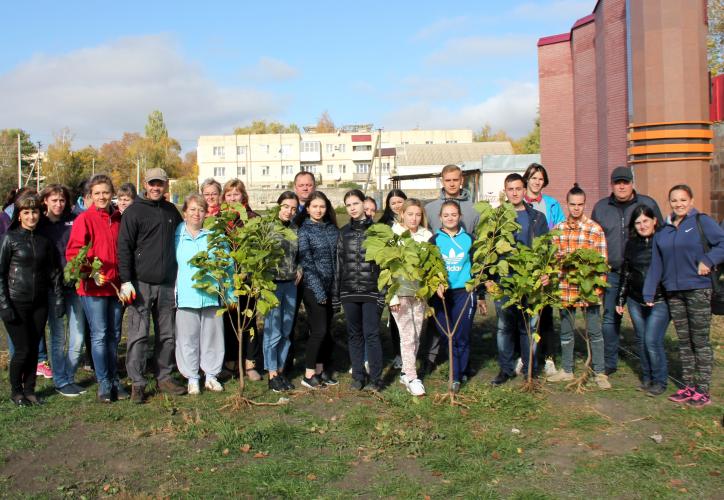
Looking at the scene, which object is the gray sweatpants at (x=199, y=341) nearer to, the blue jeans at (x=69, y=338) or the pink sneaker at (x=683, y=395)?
the blue jeans at (x=69, y=338)

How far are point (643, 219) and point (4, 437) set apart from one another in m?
5.75

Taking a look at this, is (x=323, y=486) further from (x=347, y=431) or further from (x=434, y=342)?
(x=434, y=342)

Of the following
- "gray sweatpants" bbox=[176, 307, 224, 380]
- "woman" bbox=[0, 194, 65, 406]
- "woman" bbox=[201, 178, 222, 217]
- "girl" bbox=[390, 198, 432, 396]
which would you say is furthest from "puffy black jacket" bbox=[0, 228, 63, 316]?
"girl" bbox=[390, 198, 432, 396]

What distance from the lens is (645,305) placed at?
18.7 ft

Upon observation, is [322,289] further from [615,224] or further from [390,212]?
[615,224]

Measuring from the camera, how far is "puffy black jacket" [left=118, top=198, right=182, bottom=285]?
5711mm

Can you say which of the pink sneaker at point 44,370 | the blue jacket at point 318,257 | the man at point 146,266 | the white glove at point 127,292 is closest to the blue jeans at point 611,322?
the blue jacket at point 318,257

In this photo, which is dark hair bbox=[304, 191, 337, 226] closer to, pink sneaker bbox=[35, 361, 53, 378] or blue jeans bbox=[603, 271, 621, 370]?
blue jeans bbox=[603, 271, 621, 370]

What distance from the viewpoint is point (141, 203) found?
5.83 meters

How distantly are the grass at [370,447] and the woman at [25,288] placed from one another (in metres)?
0.34

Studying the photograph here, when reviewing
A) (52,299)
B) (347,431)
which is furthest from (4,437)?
(347,431)

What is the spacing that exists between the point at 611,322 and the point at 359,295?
2.57m

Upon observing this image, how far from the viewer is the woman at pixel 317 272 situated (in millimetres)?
6156

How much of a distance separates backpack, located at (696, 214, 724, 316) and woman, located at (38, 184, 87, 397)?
571 centimetres
